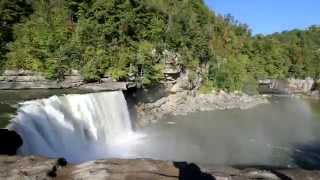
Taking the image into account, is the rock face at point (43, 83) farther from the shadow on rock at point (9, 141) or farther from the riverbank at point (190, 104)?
the shadow on rock at point (9, 141)

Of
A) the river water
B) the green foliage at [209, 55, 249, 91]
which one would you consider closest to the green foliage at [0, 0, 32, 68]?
the river water

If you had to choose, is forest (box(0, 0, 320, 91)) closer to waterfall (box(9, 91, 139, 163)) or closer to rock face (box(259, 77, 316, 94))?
waterfall (box(9, 91, 139, 163))

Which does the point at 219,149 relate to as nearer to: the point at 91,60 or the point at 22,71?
the point at 91,60

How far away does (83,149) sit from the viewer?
22375 millimetres

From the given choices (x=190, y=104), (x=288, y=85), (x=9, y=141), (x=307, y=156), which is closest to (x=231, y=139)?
(x=307, y=156)

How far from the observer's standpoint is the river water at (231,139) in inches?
931

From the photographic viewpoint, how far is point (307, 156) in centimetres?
2517

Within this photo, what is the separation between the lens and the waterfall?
60.6 ft

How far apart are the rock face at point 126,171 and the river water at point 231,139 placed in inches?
281

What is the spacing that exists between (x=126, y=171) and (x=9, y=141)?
5.99 metres

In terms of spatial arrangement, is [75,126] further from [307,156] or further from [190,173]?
[307,156]

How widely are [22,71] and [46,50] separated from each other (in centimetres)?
268

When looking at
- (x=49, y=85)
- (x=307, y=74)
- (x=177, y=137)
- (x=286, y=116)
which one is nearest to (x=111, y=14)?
(x=49, y=85)

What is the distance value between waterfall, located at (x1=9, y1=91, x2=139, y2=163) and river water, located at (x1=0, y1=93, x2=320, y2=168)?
1.01 meters
